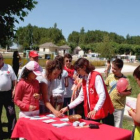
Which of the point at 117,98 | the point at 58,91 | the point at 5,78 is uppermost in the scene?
the point at 5,78

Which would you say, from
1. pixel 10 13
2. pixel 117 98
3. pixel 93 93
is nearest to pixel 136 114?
pixel 93 93

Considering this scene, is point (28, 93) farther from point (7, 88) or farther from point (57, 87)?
point (7, 88)

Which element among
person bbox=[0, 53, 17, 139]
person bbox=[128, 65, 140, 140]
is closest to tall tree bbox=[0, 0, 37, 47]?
person bbox=[0, 53, 17, 139]

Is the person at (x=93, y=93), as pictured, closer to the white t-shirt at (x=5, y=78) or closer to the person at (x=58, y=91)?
the person at (x=58, y=91)

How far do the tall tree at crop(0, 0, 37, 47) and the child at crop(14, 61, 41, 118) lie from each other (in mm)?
6075

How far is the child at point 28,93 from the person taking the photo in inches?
144

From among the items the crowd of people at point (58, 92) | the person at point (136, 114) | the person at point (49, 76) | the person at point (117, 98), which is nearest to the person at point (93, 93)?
the crowd of people at point (58, 92)

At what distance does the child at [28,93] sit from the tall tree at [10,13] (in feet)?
19.9

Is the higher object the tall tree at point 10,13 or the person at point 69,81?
the tall tree at point 10,13

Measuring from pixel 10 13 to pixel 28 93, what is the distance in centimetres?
670

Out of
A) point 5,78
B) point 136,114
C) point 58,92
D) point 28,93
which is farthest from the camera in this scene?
point 5,78

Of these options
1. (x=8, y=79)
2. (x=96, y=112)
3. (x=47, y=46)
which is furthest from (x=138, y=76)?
(x=47, y=46)

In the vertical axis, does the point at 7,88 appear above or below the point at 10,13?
below

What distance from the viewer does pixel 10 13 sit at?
380 inches
